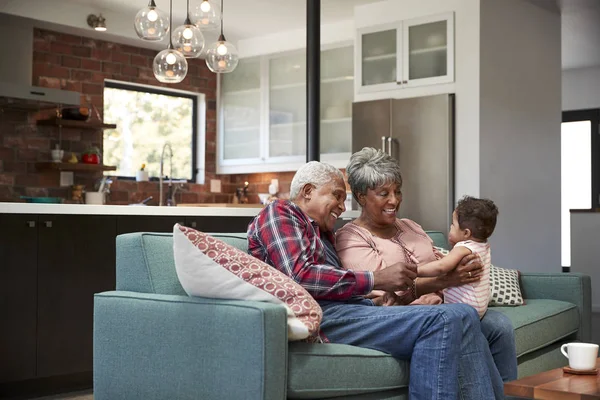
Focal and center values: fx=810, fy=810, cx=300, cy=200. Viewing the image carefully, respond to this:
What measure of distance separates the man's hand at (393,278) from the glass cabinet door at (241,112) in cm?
545

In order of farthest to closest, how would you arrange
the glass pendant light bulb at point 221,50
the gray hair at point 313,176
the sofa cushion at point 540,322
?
the glass pendant light bulb at point 221,50 < the sofa cushion at point 540,322 < the gray hair at point 313,176

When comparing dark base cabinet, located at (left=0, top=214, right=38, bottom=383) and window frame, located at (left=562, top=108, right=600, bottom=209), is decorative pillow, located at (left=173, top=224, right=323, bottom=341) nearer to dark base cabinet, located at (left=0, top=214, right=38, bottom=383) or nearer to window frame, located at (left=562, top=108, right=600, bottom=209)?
dark base cabinet, located at (left=0, top=214, right=38, bottom=383)

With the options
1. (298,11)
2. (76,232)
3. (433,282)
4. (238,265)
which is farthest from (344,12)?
(238,265)

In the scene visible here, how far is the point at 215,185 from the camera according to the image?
332 inches

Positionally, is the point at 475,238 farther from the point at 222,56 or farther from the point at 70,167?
the point at 70,167

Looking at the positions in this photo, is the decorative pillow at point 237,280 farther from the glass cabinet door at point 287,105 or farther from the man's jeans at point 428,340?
the glass cabinet door at point 287,105

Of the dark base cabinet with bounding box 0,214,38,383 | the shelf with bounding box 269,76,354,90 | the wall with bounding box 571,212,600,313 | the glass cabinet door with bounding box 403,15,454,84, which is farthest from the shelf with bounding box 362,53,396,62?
the dark base cabinet with bounding box 0,214,38,383

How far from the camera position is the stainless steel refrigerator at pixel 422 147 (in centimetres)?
604

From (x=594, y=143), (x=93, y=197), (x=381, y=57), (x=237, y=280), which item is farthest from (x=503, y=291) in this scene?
(x=594, y=143)

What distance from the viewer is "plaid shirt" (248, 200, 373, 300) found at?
254 centimetres

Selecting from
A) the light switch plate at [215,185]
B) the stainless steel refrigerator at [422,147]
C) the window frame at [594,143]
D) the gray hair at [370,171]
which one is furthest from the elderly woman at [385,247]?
the window frame at [594,143]

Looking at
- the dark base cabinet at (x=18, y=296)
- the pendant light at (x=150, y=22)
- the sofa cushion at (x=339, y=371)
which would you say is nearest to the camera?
the sofa cushion at (x=339, y=371)

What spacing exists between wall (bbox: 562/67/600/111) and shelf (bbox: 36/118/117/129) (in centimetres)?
576

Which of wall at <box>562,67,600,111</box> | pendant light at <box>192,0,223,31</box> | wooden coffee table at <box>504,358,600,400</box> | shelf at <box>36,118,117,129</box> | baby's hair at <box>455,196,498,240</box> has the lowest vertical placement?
wooden coffee table at <box>504,358,600,400</box>
